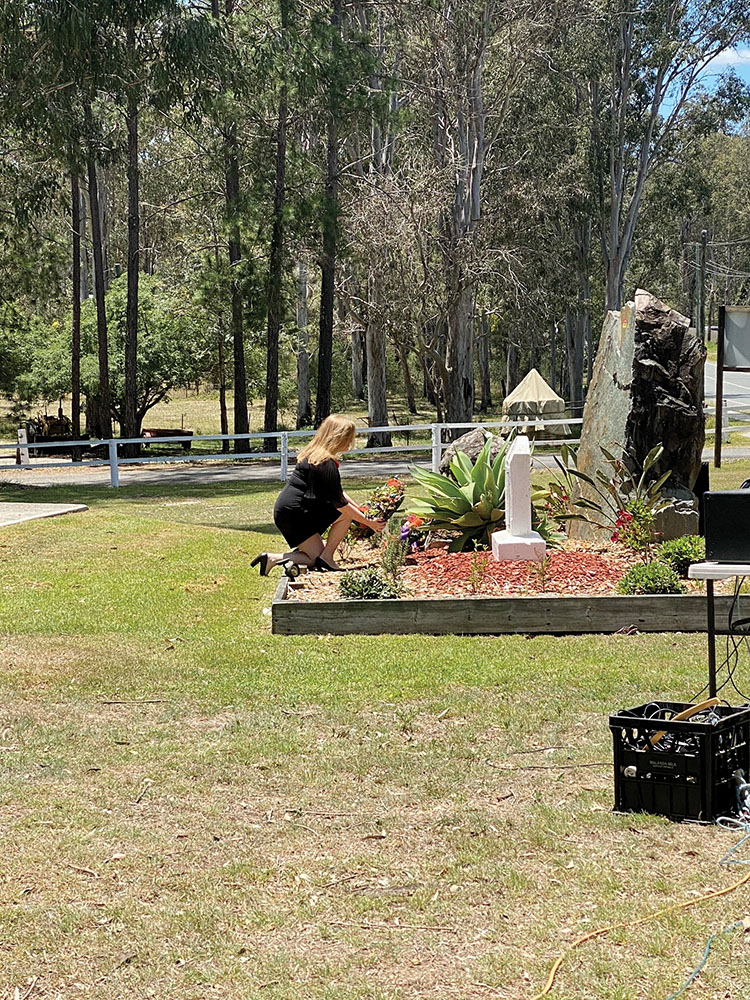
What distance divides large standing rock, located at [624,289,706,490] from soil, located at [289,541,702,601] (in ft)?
3.34

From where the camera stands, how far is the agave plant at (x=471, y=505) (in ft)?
35.8

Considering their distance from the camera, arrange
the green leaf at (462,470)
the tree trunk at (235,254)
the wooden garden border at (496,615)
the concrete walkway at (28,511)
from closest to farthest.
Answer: the wooden garden border at (496,615) → the green leaf at (462,470) → the concrete walkway at (28,511) → the tree trunk at (235,254)

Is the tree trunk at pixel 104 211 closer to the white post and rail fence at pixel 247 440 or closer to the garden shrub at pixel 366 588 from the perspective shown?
the white post and rail fence at pixel 247 440

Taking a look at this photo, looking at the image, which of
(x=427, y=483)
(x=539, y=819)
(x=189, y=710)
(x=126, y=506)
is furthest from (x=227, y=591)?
(x=126, y=506)

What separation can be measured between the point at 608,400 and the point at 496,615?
3379mm

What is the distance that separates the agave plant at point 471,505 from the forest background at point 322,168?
1205cm

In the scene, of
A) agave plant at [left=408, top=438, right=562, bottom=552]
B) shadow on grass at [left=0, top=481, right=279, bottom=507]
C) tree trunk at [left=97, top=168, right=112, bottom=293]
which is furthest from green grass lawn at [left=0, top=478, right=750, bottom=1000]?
tree trunk at [left=97, top=168, right=112, bottom=293]

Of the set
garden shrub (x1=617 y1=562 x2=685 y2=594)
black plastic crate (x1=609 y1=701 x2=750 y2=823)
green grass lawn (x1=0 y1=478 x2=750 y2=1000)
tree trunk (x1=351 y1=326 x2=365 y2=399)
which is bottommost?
green grass lawn (x1=0 y1=478 x2=750 y2=1000)

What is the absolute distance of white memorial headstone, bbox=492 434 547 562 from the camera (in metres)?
10.0

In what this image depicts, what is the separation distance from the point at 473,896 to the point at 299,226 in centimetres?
2762

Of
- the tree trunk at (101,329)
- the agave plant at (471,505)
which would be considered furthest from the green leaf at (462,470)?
the tree trunk at (101,329)

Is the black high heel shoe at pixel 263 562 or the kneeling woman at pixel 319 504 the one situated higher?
the kneeling woman at pixel 319 504

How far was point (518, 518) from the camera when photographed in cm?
1023

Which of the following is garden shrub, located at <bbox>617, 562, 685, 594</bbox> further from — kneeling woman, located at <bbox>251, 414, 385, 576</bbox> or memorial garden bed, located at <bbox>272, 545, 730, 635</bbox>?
kneeling woman, located at <bbox>251, 414, 385, 576</bbox>
